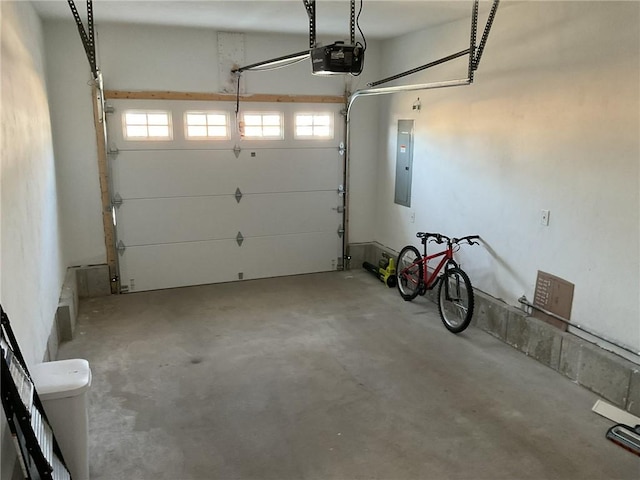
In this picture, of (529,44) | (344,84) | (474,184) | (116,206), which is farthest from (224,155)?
(529,44)

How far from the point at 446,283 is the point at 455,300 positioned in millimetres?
171

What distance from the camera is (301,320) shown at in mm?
4664

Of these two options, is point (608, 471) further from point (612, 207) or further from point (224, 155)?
point (224, 155)

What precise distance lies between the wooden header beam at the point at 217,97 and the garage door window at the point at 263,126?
0.56ft

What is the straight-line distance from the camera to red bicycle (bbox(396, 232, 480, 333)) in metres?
4.33

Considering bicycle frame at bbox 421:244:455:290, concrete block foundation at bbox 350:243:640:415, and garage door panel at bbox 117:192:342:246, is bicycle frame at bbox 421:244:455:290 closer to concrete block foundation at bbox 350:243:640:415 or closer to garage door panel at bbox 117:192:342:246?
concrete block foundation at bbox 350:243:640:415

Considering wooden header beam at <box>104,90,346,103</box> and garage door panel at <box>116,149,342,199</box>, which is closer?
wooden header beam at <box>104,90,346,103</box>

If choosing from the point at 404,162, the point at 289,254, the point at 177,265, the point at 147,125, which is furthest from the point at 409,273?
the point at 147,125

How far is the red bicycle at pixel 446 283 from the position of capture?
14.2 feet

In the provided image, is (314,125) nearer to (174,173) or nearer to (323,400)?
(174,173)

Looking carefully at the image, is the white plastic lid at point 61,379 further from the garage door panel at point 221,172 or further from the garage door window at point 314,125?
the garage door window at point 314,125

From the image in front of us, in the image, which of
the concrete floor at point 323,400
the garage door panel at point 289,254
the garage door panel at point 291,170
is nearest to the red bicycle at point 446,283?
the concrete floor at point 323,400

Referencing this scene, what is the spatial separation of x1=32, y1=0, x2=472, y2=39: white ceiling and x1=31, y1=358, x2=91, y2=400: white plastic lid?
2.93m

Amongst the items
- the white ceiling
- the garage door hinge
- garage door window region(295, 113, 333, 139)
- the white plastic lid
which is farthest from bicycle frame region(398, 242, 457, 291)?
the white plastic lid
